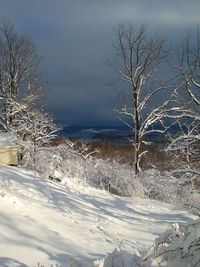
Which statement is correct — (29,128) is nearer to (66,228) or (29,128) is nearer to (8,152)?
(8,152)

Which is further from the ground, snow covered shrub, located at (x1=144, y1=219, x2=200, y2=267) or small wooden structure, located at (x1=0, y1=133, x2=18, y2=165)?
snow covered shrub, located at (x1=144, y1=219, x2=200, y2=267)

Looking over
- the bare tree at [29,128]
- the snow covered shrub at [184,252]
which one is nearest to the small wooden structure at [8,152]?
the bare tree at [29,128]

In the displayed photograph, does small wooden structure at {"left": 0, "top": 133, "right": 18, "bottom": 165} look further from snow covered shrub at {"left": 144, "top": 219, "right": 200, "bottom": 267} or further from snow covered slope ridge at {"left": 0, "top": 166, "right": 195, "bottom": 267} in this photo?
snow covered shrub at {"left": 144, "top": 219, "right": 200, "bottom": 267}

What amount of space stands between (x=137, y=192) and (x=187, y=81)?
6.40 metres

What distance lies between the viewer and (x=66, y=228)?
4.79m

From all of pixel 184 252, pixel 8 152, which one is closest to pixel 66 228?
pixel 184 252

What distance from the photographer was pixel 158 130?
487 inches

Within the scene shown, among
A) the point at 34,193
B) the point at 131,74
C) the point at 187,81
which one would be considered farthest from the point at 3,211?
the point at 131,74

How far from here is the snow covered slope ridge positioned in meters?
3.20

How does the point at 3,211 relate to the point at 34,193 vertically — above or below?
above

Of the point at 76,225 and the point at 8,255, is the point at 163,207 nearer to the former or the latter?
the point at 76,225

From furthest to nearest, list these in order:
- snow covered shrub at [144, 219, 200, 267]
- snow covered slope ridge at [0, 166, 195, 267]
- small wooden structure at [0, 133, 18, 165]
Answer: small wooden structure at [0, 133, 18, 165] < snow covered slope ridge at [0, 166, 195, 267] < snow covered shrub at [144, 219, 200, 267]

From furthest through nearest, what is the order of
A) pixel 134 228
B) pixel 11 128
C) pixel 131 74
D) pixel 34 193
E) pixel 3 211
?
pixel 11 128 < pixel 131 74 < pixel 34 193 < pixel 134 228 < pixel 3 211

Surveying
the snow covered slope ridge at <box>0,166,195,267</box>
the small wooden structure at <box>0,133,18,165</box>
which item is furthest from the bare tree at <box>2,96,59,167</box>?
the snow covered slope ridge at <box>0,166,195,267</box>
